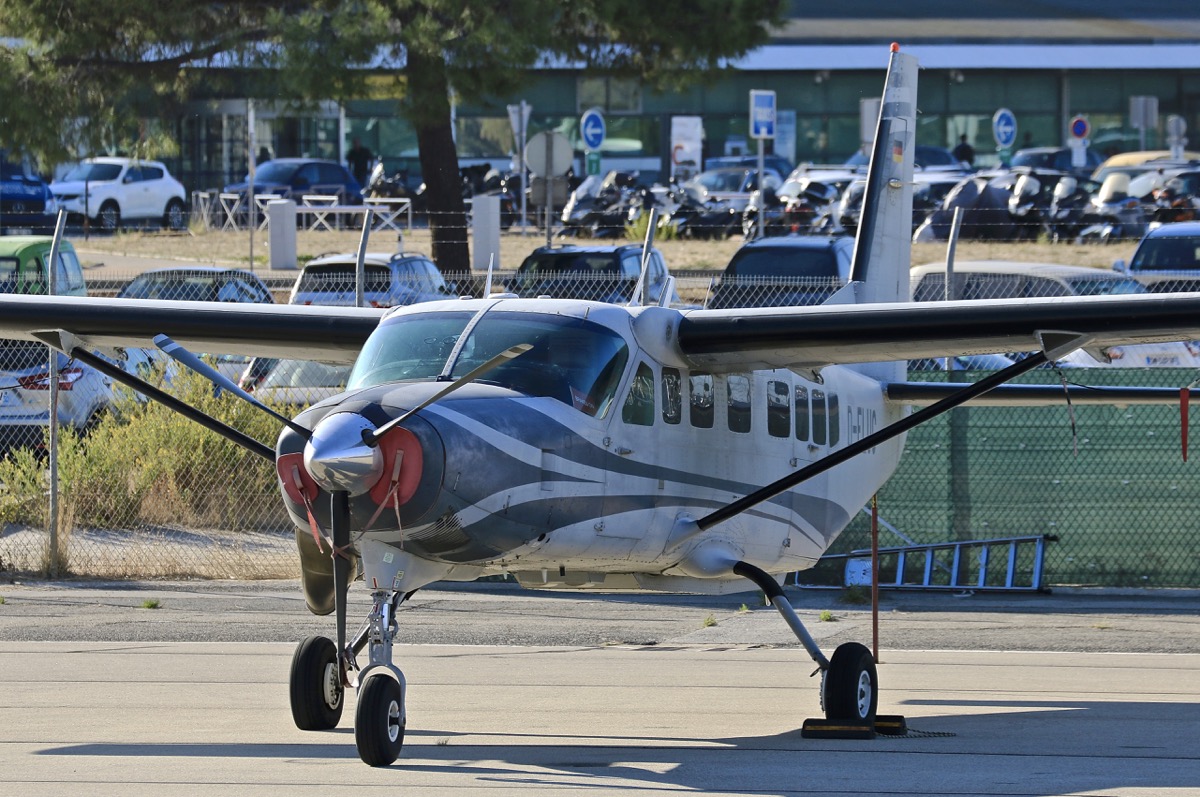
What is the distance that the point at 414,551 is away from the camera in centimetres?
820

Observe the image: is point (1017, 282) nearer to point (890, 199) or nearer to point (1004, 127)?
point (890, 199)

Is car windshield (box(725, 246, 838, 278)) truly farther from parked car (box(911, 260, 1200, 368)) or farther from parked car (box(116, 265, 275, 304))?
parked car (box(116, 265, 275, 304))

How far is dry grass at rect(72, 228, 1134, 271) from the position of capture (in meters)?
33.9

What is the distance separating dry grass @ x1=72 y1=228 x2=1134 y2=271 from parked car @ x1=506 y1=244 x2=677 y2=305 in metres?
8.61

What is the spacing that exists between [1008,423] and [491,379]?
25.8ft

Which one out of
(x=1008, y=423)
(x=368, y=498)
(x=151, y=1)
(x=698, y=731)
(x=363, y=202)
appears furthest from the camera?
(x=363, y=202)

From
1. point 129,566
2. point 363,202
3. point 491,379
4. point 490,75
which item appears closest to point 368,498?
point 491,379

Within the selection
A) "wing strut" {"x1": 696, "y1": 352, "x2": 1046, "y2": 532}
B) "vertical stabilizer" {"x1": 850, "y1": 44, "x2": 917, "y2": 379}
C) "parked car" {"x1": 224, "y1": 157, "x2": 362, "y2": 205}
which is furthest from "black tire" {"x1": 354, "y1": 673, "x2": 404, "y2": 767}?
"parked car" {"x1": 224, "y1": 157, "x2": 362, "y2": 205}

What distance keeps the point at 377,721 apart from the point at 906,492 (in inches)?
330

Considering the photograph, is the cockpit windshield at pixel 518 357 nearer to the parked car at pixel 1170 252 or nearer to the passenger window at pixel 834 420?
the passenger window at pixel 834 420

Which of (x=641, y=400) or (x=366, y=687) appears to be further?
(x=641, y=400)

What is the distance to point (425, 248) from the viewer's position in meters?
36.2

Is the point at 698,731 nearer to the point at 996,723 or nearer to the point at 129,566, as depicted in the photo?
the point at 996,723

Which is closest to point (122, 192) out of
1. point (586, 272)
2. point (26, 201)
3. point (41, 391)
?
point (26, 201)
